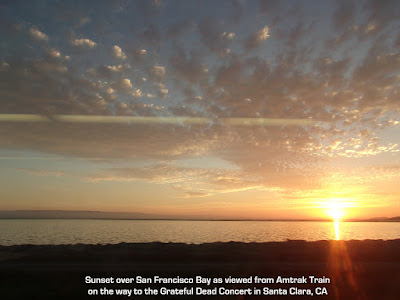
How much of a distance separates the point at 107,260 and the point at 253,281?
11377mm

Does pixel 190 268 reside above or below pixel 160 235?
above

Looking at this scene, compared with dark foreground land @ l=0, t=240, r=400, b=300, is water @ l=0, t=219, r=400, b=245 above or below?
below

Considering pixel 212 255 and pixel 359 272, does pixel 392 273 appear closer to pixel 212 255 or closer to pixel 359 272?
pixel 359 272

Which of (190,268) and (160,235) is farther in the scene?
(160,235)

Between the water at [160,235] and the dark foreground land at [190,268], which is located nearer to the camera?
the dark foreground land at [190,268]

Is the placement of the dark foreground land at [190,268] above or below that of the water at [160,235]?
above

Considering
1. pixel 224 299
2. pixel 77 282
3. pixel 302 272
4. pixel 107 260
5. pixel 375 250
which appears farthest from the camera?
pixel 375 250

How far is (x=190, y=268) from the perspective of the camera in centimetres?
1717

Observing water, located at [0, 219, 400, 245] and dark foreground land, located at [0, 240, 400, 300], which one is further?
water, located at [0, 219, 400, 245]

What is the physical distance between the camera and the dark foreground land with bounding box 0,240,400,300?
484 inches

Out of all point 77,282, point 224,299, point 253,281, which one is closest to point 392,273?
point 253,281

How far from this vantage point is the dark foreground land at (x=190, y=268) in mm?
12297

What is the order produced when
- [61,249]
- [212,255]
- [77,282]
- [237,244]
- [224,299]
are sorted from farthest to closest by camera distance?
[237,244] < [61,249] < [212,255] < [77,282] < [224,299]

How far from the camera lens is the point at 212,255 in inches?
890
